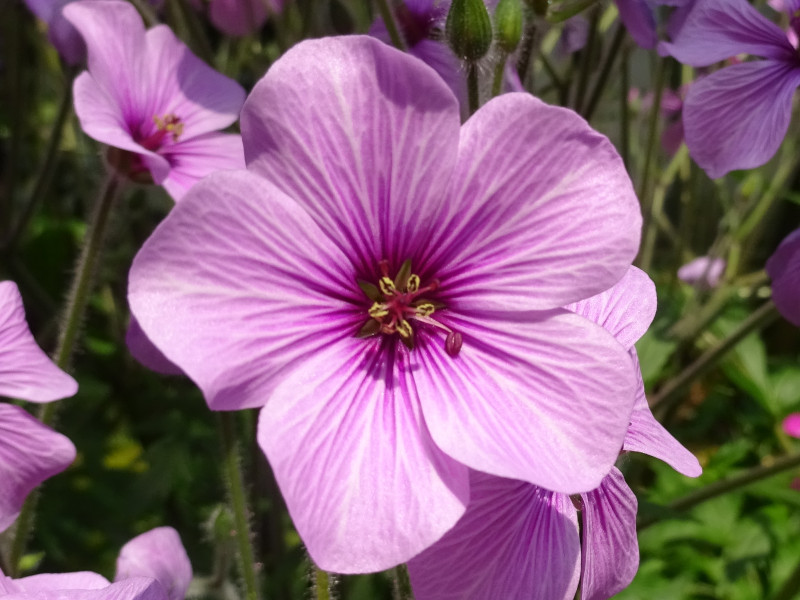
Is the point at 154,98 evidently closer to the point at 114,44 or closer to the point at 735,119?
the point at 114,44

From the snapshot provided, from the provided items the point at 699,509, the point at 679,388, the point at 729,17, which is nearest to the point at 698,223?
the point at 699,509

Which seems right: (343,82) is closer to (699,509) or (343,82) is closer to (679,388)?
(679,388)

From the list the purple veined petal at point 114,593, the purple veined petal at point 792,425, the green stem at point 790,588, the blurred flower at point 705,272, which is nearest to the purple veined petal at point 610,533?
the purple veined petal at point 114,593

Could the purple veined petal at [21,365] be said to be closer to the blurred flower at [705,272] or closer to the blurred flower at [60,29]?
the blurred flower at [60,29]

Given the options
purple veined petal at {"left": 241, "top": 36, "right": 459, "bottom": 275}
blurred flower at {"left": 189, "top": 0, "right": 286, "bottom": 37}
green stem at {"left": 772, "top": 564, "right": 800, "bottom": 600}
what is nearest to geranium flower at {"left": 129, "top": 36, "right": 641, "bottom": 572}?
purple veined petal at {"left": 241, "top": 36, "right": 459, "bottom": 275}

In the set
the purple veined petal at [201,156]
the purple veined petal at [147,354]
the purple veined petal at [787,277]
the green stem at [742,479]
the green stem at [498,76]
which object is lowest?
the green stem at [742,479]
